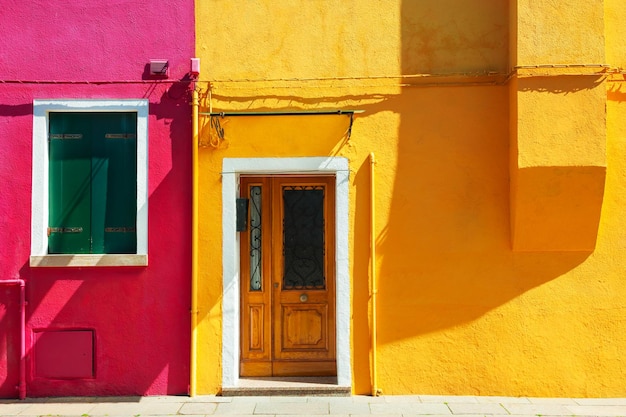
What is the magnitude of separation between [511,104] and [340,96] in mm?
1927

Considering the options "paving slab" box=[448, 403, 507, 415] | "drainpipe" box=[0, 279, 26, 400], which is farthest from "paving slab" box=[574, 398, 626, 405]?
"drainpipe" box=[0, 279, 26, 400]

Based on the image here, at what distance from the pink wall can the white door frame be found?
0.44 m

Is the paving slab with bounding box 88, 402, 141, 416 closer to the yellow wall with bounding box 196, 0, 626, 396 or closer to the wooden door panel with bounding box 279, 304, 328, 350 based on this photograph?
the yellow wall with bounding box 196, 0, 626, 396

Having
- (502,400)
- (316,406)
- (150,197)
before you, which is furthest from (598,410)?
(150,197)

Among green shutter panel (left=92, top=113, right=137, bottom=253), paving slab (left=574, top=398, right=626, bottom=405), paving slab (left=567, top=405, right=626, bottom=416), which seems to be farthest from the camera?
green shutter panel (left=92, top=113, right=137, bottom=253)

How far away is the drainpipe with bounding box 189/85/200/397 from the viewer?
7344 millimetres

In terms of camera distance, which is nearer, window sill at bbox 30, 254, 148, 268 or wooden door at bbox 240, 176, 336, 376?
window sill at bbox 30, 254, 148, 268

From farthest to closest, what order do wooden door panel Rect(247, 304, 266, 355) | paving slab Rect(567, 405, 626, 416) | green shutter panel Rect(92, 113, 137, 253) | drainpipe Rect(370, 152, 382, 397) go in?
wooden door panel Rect(247, 304, 266, 355), green shutter panel Rect(92, 113, 137, 253), drainpipe Rect(370, 152, 382, 397), paving slab Rect(567, 405, 626, 416)

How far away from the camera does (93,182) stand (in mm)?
7586

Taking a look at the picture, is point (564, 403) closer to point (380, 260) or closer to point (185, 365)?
point (380, 260)

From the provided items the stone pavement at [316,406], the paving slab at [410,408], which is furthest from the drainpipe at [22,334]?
the paving slab at [410,408]

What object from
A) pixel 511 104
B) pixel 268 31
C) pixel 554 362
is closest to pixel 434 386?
pixel 554 362

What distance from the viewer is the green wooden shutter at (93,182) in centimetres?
756

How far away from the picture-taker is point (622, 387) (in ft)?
23.7
